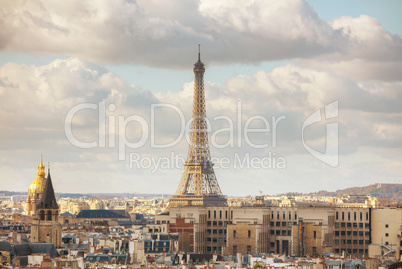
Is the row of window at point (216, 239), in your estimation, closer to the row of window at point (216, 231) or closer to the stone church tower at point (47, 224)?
the row of window at point (216, 231)

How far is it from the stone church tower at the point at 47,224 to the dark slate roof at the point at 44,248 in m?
9.30

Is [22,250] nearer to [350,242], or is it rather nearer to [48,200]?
[48,200]

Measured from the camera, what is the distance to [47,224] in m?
119

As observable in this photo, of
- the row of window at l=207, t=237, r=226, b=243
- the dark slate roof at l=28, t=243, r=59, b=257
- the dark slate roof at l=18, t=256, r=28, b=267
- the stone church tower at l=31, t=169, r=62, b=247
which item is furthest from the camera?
the row of window at l=207, t=237, r=226, b=243

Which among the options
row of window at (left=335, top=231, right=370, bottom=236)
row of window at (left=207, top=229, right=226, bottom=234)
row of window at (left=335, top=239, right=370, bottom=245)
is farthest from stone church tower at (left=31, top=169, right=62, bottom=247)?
row of window at (left=335, top=231, right=370, bottom=236)

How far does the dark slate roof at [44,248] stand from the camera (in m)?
102

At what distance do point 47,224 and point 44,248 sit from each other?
624 inches

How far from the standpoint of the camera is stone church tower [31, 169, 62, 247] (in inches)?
4587

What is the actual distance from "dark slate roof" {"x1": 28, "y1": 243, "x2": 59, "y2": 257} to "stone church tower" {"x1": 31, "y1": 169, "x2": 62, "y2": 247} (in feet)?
30.5

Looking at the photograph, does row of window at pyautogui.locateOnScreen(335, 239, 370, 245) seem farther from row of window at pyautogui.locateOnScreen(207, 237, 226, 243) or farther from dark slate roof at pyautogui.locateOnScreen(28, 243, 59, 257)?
dark slate roof at pyautogui.locateOnScreen(28, 243, 59, 257)

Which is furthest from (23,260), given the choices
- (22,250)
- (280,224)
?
(280,224)

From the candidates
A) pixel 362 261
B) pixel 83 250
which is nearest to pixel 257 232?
pixel 83 250

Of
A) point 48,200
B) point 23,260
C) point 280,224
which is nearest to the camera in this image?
point 23,260

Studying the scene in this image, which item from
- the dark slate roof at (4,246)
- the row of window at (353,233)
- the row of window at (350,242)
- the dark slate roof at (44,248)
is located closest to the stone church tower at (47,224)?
the dark slate roof at (44,248)
